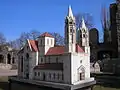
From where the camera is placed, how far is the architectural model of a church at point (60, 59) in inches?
1012

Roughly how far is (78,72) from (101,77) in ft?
37.9

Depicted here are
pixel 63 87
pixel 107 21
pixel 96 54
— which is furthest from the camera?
pixel 107 21

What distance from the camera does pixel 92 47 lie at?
55.2m

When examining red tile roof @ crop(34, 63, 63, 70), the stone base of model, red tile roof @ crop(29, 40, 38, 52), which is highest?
red tile roof @ crop(29, 40, 38, 52)

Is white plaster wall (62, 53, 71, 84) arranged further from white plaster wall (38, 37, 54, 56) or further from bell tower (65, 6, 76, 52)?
white plaster wall (38, 37, 54, 56)

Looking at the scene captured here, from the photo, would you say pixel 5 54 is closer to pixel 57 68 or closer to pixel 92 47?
pixel 92 47

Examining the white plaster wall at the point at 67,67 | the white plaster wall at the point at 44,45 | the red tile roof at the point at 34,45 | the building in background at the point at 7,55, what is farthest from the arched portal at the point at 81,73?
the building in background at the point at 7,55

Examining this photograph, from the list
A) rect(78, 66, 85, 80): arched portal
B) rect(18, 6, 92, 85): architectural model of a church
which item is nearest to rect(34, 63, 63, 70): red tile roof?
rect(18, 6, 92, 85): architectural model of a church

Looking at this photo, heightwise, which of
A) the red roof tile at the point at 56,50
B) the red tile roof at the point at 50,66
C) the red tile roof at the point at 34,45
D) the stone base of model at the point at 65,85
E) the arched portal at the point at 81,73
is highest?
the red tile roof at the point at 34,45

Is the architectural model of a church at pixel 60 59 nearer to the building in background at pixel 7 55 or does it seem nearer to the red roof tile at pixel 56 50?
the red roof tile at pixel 56 50

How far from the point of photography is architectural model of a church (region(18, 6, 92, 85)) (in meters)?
25.7

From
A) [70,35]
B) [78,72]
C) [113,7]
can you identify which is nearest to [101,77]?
[78,72]

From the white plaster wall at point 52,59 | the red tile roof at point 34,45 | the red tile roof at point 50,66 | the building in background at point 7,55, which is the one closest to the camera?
the red tile roof at point 50,66

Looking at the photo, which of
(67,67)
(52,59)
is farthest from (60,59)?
(67,67)
